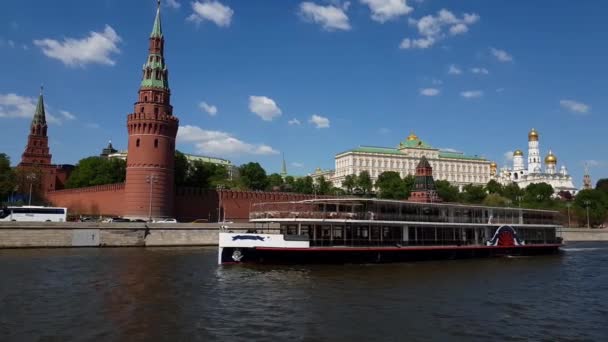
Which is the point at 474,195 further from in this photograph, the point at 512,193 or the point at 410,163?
the point at 410,163

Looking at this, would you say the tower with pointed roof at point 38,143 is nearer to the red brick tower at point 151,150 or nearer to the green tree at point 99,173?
the green tree at point 99,173

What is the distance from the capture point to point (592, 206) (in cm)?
11406

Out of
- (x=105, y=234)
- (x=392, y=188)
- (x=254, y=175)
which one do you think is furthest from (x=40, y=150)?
(x=392, y=188)

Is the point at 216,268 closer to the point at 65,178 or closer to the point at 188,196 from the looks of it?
the point at 188,196

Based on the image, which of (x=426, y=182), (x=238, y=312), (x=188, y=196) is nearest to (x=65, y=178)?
(x=188, y=196)

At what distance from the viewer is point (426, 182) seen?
93.8 m

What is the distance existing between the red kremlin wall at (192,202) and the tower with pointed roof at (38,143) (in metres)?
18.6

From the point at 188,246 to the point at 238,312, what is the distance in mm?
36462

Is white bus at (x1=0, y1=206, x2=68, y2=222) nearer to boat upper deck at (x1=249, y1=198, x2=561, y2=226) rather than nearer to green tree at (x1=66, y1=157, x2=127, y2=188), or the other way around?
boat upper deck at (x1=249, y1=198, x2=561, y2=226)

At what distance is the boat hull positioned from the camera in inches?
1364

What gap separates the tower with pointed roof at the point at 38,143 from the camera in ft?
318

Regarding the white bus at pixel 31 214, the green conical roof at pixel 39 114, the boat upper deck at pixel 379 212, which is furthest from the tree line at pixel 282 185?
the boat upper deck at pixel 379 212

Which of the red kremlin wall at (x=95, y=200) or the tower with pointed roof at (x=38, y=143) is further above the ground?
the tower with pointed roof at (x=38, y=143)

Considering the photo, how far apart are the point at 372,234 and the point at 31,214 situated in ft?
116
